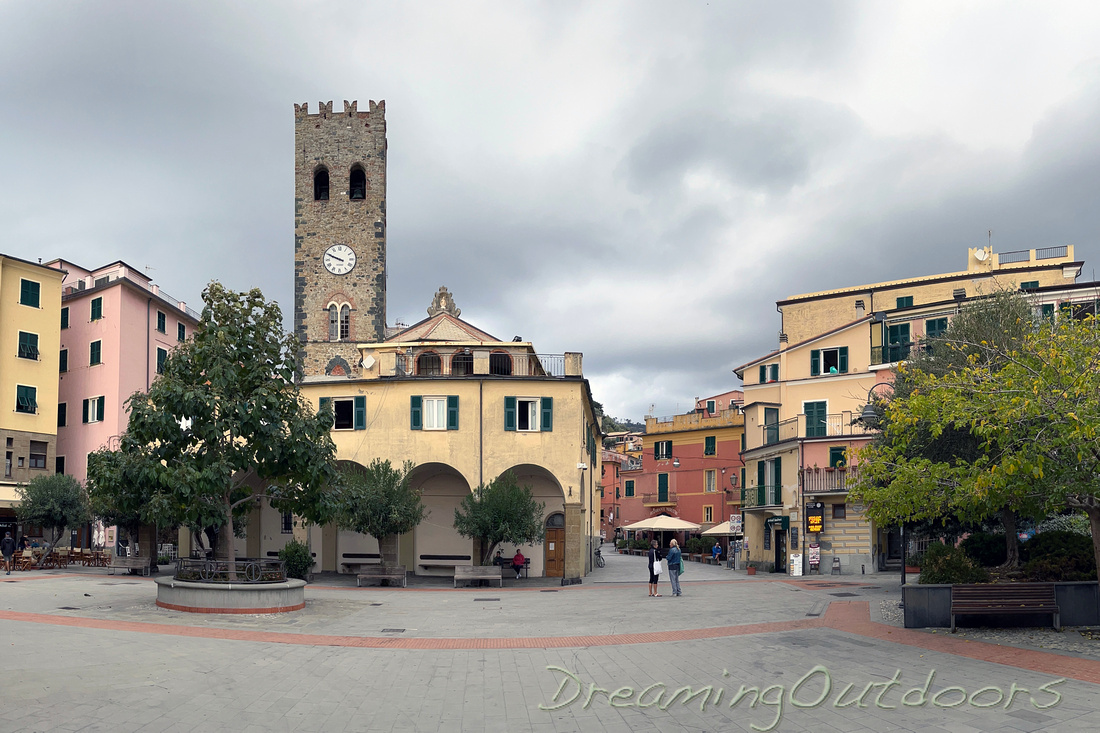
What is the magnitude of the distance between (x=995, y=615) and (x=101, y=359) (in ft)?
141

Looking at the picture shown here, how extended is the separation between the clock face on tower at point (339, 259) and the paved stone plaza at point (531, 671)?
98.0 feet

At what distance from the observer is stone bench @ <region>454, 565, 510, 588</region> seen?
1128 inches

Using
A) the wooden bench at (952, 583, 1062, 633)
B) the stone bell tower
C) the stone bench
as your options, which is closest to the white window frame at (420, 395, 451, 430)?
the stone bench

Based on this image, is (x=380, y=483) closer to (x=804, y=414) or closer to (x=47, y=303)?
(x=804, y=414)

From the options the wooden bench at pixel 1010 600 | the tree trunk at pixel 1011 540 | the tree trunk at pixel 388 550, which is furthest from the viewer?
the tree trunk at pixel 388 550

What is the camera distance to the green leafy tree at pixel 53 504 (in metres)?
34.7

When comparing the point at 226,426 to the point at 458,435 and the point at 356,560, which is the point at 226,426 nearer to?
the point at 458,435

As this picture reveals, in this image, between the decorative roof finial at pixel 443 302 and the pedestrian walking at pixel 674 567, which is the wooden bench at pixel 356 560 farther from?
the decorative roof finial at pixel 443 302

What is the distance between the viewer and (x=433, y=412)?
32.1 metres

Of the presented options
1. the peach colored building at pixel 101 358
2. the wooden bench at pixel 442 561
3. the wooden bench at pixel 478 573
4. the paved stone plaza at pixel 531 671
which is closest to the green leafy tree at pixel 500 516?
A: the wooden bench at pixel 478 573

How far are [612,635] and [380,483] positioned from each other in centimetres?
1454

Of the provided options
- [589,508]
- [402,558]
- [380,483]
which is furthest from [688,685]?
[589,508]

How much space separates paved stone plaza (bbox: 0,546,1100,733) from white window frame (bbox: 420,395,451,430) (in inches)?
451

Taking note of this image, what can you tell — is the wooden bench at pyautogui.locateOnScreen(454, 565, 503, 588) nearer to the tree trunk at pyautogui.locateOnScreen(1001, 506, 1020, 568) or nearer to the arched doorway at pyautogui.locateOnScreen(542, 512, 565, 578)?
the arched doorway at pyautogui.locateOnScreen(542, 512, 565, 578)
